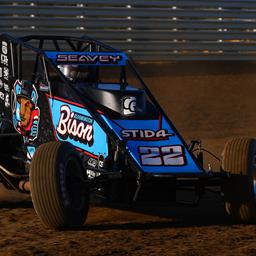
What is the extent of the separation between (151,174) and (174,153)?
0.41 metres

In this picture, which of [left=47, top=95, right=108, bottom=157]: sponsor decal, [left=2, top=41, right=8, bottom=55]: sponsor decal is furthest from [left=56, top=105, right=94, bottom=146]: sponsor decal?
[left=2, top=41, right=8, bottom=55]: sponsor decal

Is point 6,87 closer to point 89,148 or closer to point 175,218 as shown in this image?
point 89,148

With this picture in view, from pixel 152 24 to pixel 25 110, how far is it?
8332 mm

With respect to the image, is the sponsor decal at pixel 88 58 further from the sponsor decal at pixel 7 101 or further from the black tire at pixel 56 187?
the black tire at pixel 56 187

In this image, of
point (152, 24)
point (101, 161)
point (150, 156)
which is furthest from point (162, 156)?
point (152, 24)

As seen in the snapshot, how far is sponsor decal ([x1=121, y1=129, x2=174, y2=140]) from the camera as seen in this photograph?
6246mm

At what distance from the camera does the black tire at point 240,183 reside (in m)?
6.22

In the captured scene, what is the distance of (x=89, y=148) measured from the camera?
638 cm

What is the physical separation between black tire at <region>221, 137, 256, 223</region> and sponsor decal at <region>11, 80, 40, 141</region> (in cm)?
173

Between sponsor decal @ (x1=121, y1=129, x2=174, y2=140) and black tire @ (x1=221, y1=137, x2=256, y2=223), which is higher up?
Result: sponsor decal @ (x1=121, y1=129, x2=174, y2=140)

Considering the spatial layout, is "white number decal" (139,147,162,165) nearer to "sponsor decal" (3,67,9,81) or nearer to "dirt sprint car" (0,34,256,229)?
"dirt sprint car" (0,34,256,229)

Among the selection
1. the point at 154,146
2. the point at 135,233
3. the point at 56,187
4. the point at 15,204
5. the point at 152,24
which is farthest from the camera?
the point at 152,24

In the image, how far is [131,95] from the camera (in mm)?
6574

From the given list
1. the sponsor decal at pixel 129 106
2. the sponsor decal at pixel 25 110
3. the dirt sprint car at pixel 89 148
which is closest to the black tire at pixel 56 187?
the dirt sprint car at pixel 89 148
